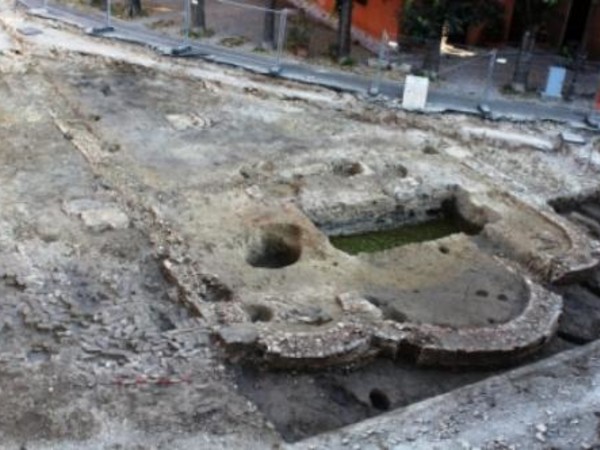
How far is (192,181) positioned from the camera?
17.1m

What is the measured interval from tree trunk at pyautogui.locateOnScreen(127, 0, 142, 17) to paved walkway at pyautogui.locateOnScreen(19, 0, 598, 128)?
96 centimetres

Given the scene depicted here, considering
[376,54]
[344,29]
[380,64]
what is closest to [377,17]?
[376,54]

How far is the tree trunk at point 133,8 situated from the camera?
27609mm

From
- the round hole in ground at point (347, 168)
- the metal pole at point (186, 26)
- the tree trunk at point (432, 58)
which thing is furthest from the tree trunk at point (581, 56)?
the metal pole at point (186, 26)

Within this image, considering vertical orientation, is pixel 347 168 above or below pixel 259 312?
above

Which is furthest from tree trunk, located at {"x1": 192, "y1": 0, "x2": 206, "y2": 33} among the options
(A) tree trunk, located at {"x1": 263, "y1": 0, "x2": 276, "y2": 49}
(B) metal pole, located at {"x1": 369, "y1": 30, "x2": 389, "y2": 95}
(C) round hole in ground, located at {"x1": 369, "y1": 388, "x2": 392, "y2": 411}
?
(C) round hole in ground, located at {"x1": 369, "y1": 388, "x2": 392, "y2": 411}

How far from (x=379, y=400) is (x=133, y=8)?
19.5m

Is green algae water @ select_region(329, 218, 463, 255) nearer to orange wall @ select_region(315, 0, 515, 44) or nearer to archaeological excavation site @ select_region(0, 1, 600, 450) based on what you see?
archaeological excavation site @ select_region(0, 1, 600, 450)

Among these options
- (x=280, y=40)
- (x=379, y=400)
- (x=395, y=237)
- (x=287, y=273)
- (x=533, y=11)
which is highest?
(x=533, y=11)

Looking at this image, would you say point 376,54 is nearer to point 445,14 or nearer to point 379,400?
point 445,14

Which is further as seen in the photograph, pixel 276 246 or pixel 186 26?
pixel 186 26

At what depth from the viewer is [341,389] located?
12227 millimetres

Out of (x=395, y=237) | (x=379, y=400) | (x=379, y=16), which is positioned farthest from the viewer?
(x=379, y=16)

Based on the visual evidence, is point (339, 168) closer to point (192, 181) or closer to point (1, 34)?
point (192, 181)
